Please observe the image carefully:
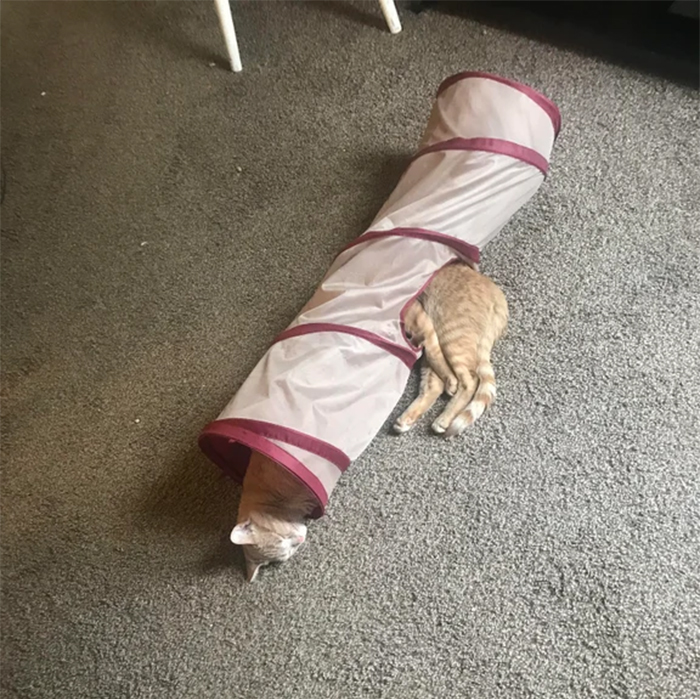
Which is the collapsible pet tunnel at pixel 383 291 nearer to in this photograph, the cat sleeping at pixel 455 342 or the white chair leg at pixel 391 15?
the cat sleeping at pixel 455 342

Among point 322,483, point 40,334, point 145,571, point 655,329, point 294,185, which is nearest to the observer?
point 322,483

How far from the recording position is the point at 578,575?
3.82ft

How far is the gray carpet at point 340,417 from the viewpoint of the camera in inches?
45.7

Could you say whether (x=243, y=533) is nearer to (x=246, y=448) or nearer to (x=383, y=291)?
(x=246, y=448)

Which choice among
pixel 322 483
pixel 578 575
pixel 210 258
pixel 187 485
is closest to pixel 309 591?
pixel 322 483

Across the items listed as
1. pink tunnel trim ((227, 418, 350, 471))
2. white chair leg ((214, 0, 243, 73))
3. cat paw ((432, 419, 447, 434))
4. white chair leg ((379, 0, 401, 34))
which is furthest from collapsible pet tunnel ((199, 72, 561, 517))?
white chair leg ((214, 0, 243, 73))

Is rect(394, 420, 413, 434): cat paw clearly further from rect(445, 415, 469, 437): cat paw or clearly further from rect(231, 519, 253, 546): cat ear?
rect(231, 519, 253, 546): cat ear

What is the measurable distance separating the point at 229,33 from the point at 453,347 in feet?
3.85

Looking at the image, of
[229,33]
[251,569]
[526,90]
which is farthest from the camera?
[229,33]

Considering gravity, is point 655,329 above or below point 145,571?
above

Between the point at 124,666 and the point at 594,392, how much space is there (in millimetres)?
971

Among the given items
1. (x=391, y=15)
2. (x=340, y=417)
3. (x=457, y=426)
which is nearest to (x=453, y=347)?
(x=457, y=426)

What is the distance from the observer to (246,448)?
4.04 ft

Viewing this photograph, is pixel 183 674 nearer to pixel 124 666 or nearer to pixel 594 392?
pixel 124 666
